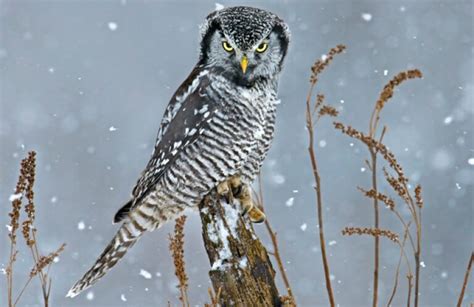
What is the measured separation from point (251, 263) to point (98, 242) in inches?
443

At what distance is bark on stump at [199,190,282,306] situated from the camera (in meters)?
3.61

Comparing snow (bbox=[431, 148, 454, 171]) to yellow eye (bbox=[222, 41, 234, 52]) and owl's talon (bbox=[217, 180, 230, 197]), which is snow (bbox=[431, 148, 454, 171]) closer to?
owl's talon (bbox=[217, 180, 230, 197])

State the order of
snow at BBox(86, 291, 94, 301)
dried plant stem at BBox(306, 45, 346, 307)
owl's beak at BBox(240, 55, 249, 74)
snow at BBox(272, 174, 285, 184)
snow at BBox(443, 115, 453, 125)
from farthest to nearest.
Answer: snow at BBox(443, 115, 453, 125) < snow at BBox(272, 174, 285, 184) < snow at BBox(86, 291, 94, 301) < owl's beak at BBox(240, 55, 249, 74) < dried plant stem at BBox(306, 45, 346, 307)

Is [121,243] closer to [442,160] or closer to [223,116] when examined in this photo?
[223,116]

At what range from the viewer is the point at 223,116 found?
480 cm

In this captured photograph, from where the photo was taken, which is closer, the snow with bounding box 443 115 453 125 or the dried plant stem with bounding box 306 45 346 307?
the dried plant stem with bounding box 306 45 346 307

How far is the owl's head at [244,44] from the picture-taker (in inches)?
180

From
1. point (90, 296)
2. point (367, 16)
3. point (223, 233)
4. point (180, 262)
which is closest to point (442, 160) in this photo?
point (367, 16)

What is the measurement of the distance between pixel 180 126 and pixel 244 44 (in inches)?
25.2

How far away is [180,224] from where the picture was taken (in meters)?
3.23

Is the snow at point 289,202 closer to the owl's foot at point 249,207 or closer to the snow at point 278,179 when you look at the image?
the snow at point 278,179

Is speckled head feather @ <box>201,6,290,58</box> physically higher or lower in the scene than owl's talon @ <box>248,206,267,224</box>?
higher

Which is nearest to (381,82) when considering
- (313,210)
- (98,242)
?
(313,210)

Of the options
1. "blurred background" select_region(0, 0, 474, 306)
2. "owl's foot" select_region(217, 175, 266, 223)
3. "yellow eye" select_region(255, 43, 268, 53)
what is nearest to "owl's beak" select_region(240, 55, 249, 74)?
"yellow eye" select_region(255, 43, 268, 53)
